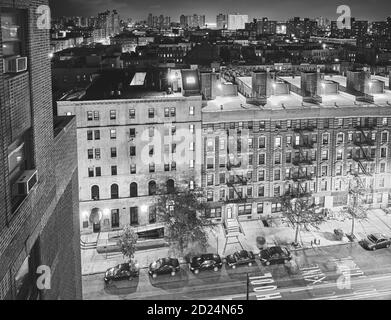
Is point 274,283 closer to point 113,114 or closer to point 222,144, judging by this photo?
point 222,144

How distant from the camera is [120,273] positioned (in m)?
38.2

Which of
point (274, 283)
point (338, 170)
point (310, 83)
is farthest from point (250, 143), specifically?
point (274, 283)

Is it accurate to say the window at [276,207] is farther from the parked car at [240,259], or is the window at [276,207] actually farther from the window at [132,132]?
the window at [132,132]

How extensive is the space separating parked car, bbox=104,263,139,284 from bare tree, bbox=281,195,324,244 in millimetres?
14460

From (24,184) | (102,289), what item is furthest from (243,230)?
(24,184)

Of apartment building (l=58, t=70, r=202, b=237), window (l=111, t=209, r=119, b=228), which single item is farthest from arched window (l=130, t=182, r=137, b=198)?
window (l=111, t=209, r=119, b=228)

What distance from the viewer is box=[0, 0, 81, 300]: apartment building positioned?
10.5 m

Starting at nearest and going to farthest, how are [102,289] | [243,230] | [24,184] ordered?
[24,184] → [102,289] → [243,230]

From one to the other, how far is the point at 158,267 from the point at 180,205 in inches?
273

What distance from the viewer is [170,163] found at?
47719 millimetres

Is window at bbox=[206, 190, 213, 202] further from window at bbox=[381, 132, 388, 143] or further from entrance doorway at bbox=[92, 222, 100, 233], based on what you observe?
window at bbox=[381, 132, 388, 143]

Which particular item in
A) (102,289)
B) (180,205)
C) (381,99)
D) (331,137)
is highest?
(381,99)

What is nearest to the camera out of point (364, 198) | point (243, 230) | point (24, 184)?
point (24, 184)
